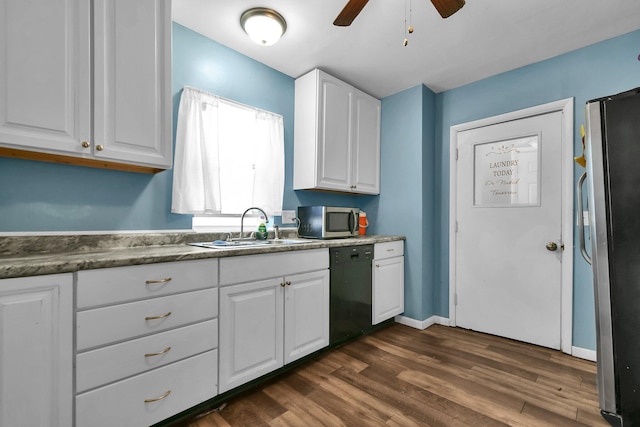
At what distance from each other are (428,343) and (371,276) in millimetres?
762

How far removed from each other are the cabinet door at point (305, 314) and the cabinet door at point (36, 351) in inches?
45.1

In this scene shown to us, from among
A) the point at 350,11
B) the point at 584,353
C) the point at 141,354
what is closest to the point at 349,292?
the point at 141,354

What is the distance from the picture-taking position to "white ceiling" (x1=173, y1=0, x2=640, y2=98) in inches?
77.1

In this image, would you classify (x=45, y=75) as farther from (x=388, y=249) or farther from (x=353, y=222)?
(x=388, y=249)

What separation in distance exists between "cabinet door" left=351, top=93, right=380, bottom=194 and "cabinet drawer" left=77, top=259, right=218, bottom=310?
6.23 ft

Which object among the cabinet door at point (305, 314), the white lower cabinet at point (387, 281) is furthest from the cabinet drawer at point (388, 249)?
the cabinet door at point (305, 314)

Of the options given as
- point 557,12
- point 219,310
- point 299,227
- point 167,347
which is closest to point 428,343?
point 299,227

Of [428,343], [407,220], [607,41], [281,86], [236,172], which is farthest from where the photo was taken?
[407,220]

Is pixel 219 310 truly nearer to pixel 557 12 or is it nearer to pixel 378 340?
pixel 378 340

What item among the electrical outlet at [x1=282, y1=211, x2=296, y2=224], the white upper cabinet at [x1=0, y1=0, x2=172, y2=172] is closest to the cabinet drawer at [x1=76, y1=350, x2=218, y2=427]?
the white upper cabinet at [x1=0, y1=0, x2=172, y2=172]

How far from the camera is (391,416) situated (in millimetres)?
1654

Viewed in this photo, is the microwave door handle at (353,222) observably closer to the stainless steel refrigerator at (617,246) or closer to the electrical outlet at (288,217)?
the electrical outlet at (288,217)

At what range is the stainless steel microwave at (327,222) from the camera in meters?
2.62

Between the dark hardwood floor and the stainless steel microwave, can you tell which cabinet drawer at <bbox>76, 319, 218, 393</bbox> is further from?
the stainless steel microwave
